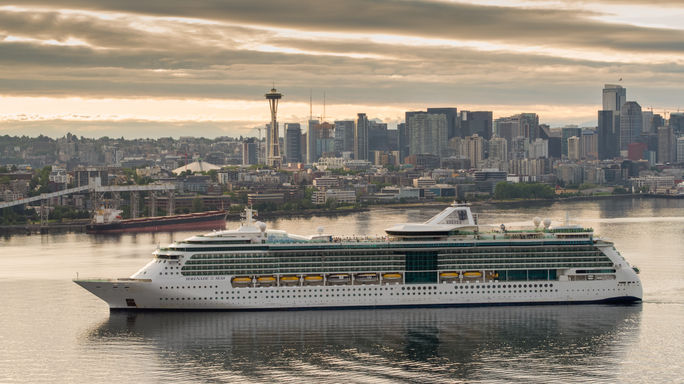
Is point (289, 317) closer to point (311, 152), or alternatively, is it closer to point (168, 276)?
point (168, 276)

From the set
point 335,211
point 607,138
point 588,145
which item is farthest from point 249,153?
point 335,211

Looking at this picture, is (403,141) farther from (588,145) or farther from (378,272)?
(378,272)

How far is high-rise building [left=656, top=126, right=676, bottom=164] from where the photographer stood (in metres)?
180

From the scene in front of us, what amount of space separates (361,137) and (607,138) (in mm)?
42025

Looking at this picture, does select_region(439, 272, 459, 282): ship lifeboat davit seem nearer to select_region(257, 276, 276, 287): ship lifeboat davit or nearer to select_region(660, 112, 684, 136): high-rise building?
select_region(257, 276, 276, 287): ship lifeboat davit

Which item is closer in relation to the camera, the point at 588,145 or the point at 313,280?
the point at 313,280

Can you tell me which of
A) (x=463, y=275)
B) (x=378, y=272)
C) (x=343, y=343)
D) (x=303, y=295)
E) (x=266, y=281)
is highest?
(x=378, y=272)

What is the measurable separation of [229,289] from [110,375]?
22.6 ft

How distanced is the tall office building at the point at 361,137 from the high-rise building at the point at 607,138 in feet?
129

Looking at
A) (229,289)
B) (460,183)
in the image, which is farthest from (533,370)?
(460,183)

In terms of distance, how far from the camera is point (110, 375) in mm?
23438

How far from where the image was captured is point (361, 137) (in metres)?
179

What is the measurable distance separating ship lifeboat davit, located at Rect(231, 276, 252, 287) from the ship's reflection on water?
3.29ft

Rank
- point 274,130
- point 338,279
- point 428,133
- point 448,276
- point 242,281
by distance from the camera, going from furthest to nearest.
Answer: point 428,133
point 274,130
point 448,276
point 338,279
point 242,281
